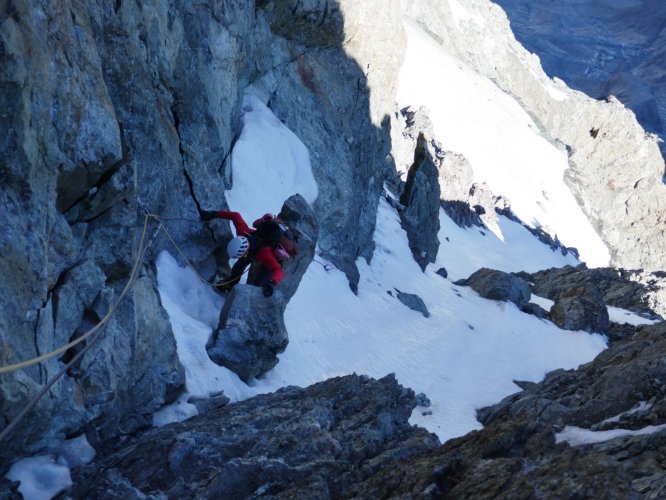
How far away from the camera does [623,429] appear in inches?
384

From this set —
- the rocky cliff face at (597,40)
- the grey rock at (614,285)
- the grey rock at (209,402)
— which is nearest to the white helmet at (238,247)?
the grey rock at (209,402)

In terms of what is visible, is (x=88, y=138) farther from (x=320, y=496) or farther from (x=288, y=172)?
(x=288, y=172)

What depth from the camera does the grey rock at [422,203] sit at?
3322 cm

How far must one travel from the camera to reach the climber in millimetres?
12797

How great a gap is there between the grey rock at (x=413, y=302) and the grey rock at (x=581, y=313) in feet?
22.0

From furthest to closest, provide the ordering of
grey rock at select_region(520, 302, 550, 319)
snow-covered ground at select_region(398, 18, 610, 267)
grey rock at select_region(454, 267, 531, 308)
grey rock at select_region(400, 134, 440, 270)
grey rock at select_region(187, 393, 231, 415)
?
snow-covered ground at select_region(398, 18, 610, 267), grey rock at select_region(400, 134, 440, 270), grey rock at select_region(454, 267, 531, 308), grey rock at select_region(520, 302, 550, 319), grey rock at select_region(187, 393, 231, 415)

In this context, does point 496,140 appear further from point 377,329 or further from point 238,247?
point 238,247

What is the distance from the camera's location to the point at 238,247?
513 inches

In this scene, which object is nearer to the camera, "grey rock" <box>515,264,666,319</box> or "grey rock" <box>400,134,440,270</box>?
"grey rock" <box>400,134,440,270</box>

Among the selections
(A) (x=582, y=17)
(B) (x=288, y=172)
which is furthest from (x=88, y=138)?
(A) (x=582, y=17)

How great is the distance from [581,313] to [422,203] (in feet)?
30.9

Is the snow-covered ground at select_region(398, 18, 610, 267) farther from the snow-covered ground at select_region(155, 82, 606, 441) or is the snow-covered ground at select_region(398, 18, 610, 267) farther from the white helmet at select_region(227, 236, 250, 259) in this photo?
the white helmet at select_region(227, 236, 250, 259)

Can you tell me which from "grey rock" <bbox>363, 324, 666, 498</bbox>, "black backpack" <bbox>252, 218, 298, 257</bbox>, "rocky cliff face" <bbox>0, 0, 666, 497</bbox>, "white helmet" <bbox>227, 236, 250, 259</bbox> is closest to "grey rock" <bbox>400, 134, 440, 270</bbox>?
"rocky cliff face" <bbox>0, 0, 666, 497</bbox>

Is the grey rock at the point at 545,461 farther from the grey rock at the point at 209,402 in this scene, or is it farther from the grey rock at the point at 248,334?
the grey rock at the point at 248,334
